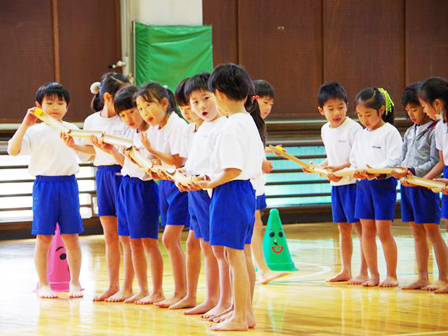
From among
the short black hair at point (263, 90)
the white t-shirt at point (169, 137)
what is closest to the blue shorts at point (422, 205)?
the short black hair at point (263, 90)

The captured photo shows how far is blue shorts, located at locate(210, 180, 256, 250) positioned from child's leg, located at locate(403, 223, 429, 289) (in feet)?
6.10

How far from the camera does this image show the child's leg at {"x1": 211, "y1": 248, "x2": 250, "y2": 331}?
13.9 feet

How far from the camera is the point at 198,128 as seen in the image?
16.0 ft

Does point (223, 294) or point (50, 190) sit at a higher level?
point (50, 190)

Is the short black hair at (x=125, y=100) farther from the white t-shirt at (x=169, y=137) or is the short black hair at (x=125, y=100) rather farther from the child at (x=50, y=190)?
the child at (x=50, y=190)

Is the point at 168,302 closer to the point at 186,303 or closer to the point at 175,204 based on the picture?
the point at 186,303

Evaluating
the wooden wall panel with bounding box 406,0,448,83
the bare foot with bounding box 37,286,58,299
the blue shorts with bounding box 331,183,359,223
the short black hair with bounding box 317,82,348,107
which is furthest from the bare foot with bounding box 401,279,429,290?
the wooden wall panel with bounding box 406,0,448,83

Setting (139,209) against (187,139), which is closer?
(187,139)

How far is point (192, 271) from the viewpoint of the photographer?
4.93 metres

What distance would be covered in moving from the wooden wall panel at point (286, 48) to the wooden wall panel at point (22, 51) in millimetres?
2448

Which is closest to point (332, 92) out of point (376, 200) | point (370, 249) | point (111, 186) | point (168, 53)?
point (376, 200)

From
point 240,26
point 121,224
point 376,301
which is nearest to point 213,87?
point 121,224

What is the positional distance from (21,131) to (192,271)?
153 centimetres

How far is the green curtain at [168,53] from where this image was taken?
9695 millimetres
